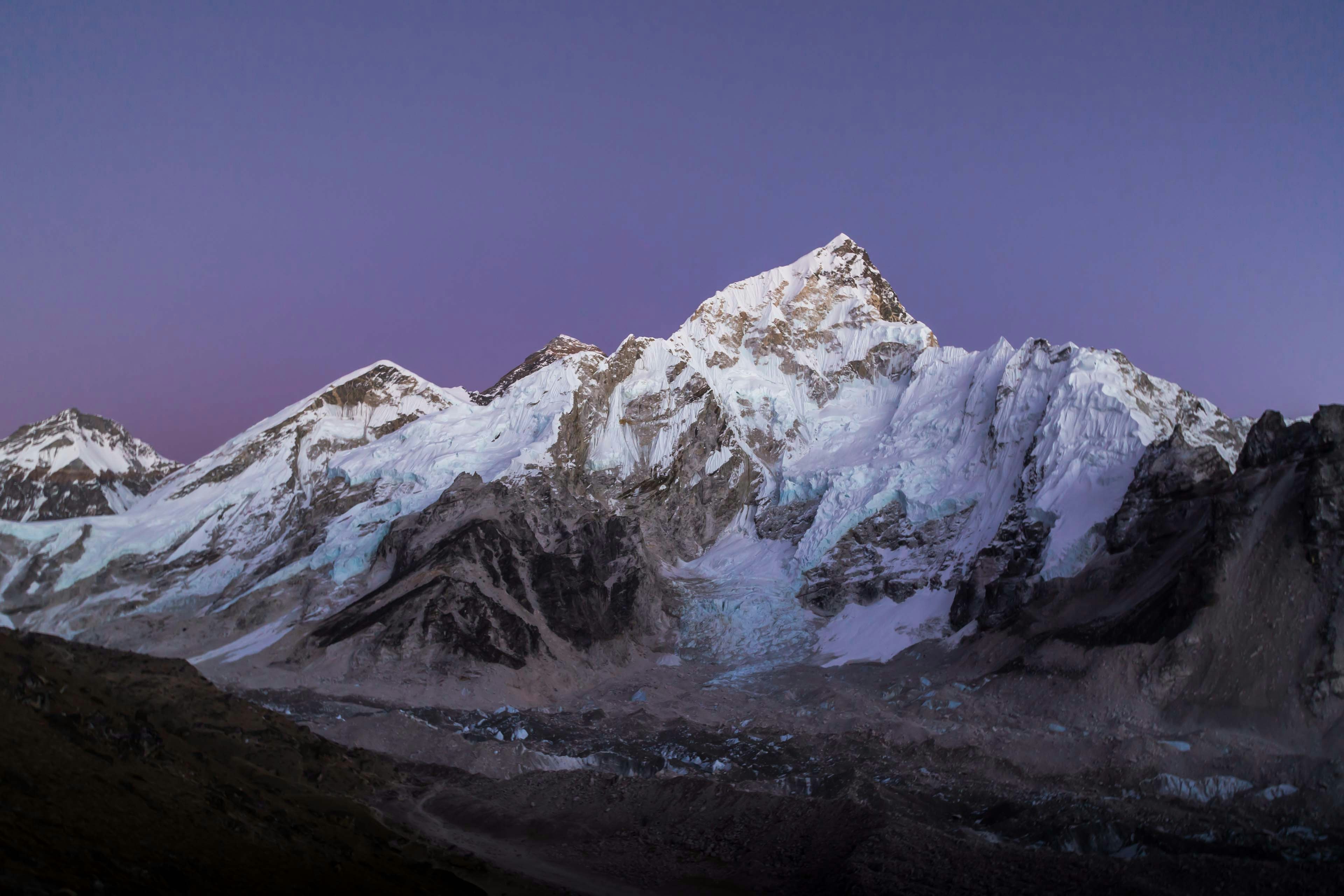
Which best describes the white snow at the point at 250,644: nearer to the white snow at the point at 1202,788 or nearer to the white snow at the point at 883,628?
the white snow at the point at 883,628

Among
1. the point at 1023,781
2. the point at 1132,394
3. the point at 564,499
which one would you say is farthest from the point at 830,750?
the point at 564,499

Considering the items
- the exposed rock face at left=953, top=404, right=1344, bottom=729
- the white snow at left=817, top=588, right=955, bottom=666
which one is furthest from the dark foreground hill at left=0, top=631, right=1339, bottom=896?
the white snow at left=817, top=588, right=955, bottom=666

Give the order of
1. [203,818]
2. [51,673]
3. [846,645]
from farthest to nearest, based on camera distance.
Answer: [846,645] < [51,673] < [203,818]

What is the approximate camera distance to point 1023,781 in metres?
65.6

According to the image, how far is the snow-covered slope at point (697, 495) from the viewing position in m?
116

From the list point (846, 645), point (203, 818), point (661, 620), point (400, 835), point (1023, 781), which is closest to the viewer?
point (203, 818)

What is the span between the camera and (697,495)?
15625cm

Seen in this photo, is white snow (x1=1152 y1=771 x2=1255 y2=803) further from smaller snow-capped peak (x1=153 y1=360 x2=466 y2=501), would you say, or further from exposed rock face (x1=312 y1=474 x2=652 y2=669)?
smaller snow-capped peak (x1=153 y1=360 x2=466 y2=501)

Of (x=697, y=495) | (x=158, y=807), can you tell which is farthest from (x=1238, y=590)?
(x=697, y=495)

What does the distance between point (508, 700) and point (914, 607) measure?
157 feet

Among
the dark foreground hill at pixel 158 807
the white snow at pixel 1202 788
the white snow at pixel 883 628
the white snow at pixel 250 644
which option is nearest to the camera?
the dark foreground hill at pixel 158 807

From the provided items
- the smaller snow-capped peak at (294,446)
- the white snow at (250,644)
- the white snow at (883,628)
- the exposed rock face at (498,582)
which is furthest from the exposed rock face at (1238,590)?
the smaller snow-capped peak at (294,446)

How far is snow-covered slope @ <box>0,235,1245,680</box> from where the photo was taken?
116m

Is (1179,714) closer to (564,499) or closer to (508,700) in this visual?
(508,700)
